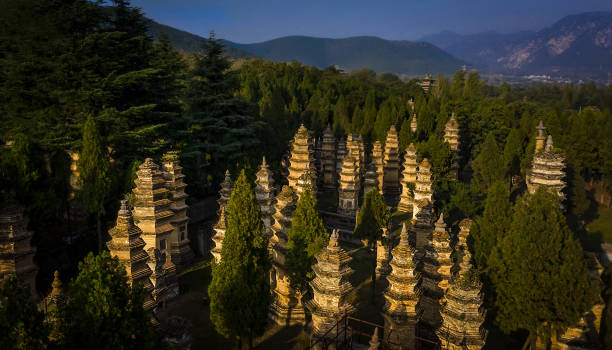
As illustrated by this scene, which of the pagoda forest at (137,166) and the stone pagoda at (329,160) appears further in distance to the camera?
the stone pagoda at (329,160)

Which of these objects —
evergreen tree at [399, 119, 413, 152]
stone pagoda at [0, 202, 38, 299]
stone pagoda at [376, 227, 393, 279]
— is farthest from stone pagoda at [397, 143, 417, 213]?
stone pagoda at [0, 202, 38, 299]

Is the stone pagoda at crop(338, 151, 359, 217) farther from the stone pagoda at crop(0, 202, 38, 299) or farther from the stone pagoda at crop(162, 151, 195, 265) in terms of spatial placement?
the stone pagoda at crop(0, 202, 38, 299)

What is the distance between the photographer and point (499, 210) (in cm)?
2300

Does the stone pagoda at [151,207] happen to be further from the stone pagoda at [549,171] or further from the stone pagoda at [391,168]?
the stone pagoda at [391,168]

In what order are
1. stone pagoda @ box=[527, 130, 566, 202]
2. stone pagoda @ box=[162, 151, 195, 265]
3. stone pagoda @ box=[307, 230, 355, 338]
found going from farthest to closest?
1. stone pagoda @ box=[527, 130, 566, 202]
2. stone pagoda @ box=[162, 151, 195, 265]
3. stone pagoda @ box=[307, 230, 355, 338]

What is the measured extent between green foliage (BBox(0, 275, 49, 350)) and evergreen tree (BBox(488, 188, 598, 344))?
55.1 feet

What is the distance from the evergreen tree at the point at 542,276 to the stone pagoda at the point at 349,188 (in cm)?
2130

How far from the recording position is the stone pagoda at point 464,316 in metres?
15.8

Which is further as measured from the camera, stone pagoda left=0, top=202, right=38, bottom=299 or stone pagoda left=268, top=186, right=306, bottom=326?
stone pagoda left=268, top=186, right=306, bottom=326

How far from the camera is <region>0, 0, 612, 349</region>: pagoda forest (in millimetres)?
17078

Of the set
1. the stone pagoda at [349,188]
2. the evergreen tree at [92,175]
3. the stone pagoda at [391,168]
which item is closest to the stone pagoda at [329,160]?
the stone pagoda at [391,168]

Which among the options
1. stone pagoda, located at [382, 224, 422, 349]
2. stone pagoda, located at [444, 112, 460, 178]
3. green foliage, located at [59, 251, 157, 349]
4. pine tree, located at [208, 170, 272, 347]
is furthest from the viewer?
stone pagoda, located at [444, 112, 460, 178]

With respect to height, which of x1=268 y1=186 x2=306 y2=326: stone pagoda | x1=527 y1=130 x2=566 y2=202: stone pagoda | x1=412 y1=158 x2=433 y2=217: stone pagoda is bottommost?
x1=268 y1=186 x2=306 y2=326: stone pagoda

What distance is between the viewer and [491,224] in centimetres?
2286
